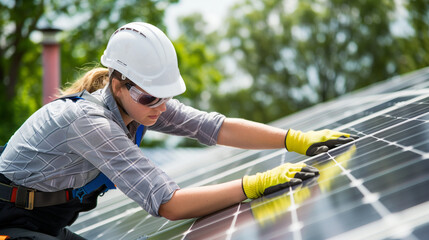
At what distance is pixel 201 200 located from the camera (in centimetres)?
256

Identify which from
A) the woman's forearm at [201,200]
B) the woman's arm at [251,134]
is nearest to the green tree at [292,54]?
the woman's arm at [251,134]

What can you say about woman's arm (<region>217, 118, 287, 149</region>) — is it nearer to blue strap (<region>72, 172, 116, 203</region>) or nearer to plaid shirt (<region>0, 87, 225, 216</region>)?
plaid shirt (<region>0, 87, 225, 216</region>)

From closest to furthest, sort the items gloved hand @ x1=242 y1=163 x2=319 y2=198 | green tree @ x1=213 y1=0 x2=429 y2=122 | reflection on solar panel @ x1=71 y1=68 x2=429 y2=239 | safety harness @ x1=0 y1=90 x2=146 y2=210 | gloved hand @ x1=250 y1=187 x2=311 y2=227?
reflection on solar panel @ x1=71 y1=68 x2=429 y2=239
gloved hand @ x1=250 y1=187 x2=311 y2=227
gloved hand @ x1=242 y1=163 x2=319 y2=198
safety harness @ x1=0 y1=90 x2=146 y2=210
green tree @ x1=213 y1=0 x2=429 y2=122

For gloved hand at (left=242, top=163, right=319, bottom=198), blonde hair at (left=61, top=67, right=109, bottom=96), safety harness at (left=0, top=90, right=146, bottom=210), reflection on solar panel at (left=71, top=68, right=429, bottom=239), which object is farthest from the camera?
blonde hair at (left=61, top=67, right=109, bottom=96)

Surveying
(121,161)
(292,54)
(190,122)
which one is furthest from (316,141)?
(292,54)

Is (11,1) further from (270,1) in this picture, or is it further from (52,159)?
(270,1)

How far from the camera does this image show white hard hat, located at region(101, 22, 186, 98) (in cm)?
273

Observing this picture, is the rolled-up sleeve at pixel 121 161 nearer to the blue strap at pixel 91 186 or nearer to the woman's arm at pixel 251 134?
the blue strap at pixel 91 186

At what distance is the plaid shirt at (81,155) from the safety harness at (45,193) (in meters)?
0.03

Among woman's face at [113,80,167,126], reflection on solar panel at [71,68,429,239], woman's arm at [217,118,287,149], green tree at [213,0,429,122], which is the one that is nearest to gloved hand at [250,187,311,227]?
reflection on solar panel at [71,68,429,239]

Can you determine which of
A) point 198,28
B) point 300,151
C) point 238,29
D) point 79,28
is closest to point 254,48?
point 238,29

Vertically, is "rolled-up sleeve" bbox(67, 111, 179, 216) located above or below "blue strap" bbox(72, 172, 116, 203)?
above

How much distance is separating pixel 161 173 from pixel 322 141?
1.16 meters

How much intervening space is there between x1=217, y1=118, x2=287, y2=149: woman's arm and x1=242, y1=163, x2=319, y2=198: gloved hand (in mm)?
790
